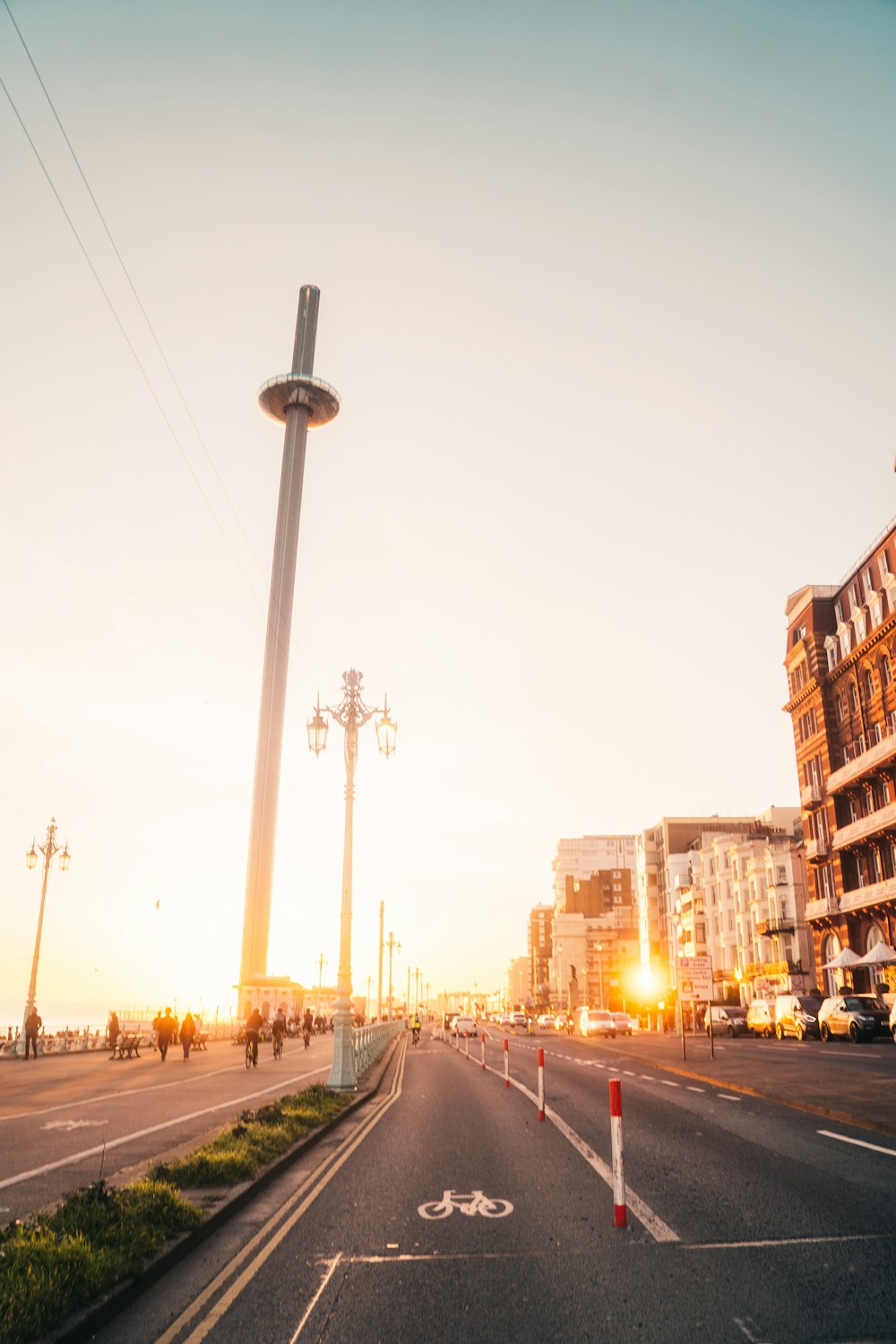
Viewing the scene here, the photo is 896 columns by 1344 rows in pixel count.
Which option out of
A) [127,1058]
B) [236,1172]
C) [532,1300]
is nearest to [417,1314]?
[532,1300]

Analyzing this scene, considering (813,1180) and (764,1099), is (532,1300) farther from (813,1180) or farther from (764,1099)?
(764,1099)

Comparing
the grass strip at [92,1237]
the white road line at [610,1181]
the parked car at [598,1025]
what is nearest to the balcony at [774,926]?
the parked car at [598,1025]

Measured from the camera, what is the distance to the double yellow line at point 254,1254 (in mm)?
5715

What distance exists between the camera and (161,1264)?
665 centimetres

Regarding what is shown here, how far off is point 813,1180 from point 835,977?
173 feet

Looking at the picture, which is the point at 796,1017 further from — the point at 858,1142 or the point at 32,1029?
the point at 858,1142

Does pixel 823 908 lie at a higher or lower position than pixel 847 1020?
higher

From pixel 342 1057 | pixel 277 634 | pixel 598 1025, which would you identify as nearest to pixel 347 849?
pixel 342 1057

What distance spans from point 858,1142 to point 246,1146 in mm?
7731

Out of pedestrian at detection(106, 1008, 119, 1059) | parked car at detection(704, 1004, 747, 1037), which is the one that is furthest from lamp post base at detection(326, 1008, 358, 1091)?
parked car at detection(704, 1004, 747, 1037)

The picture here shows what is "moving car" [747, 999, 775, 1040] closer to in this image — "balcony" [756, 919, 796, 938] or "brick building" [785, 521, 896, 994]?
"brick building" [785, 521, 896, 994]

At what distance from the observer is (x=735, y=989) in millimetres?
84562

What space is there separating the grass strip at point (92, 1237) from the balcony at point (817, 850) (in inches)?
2151

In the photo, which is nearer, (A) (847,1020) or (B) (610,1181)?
(B) (610,1181)
